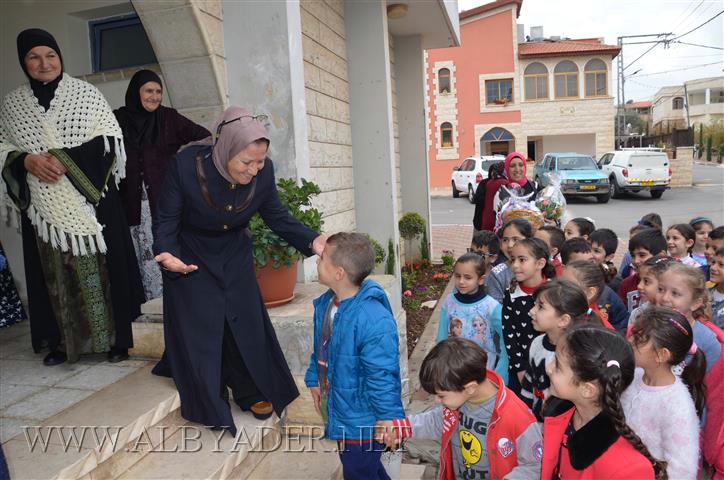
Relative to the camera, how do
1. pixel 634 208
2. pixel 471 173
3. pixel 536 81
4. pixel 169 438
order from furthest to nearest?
1. pixel 536 81
2. pixel 471 173
3. pixel 634 208
4. pixel 169 438

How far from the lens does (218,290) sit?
3178 mm

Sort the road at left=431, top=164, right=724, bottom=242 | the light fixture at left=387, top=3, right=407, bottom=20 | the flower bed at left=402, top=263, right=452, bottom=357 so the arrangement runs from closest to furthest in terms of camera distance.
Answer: the flower bed at left=402, top=263, right=452, bottom=357 < the light fixture at left=387, top=3, right=407, bottom=20 < the road at left=431, top=164, right=724, bottom=242

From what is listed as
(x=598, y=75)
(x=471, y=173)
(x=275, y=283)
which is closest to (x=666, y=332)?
(x=275, y=283)

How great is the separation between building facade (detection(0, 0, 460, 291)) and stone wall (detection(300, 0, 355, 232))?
0.5 inches

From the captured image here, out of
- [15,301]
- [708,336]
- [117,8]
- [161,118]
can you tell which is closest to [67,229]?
[161,118]

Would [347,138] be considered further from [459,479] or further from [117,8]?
[459,479]

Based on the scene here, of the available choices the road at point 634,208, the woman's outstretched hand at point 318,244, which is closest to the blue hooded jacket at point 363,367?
the woman's outstretched hand at point 318,244

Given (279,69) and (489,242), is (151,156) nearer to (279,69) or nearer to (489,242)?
(279,69)

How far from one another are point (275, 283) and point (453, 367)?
194 cm

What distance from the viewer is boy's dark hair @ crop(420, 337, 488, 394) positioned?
7.59 ft

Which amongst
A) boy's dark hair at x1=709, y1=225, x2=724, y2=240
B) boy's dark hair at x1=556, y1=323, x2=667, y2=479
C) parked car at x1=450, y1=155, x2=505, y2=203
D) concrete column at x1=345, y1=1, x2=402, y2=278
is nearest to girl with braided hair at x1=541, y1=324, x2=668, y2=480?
boy's dark hair at x1=556, y1=323, x2=667, y2=479

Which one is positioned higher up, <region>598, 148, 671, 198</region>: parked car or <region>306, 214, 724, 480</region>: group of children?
<region>598, 148, 671, 198</region>: parked car

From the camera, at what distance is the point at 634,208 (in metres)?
18.3

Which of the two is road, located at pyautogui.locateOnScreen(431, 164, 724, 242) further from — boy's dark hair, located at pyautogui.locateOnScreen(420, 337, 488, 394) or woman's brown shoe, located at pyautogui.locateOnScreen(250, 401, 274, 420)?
boy's dark hair, located at pyautogui.locateOnScreen(420, 337, 488, 394)
